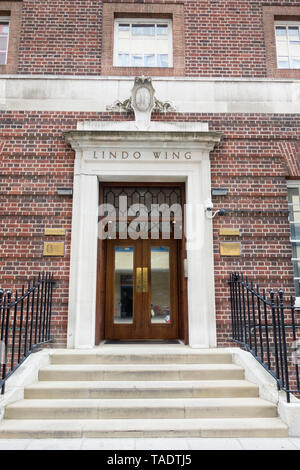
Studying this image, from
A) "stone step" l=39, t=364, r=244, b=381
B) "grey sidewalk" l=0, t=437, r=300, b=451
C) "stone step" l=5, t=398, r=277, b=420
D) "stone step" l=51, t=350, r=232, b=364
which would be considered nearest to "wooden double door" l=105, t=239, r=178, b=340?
"stone step" l=51, t=350, r=232, b=364

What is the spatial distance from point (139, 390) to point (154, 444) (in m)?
0.92

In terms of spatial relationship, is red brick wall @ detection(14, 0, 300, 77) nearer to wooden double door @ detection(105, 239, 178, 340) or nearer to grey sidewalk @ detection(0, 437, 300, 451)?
wooden double door @ detection(105, 239, 178, 340)

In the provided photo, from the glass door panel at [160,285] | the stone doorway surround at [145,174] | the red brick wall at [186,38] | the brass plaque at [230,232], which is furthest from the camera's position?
the red brick wall at [186,38]

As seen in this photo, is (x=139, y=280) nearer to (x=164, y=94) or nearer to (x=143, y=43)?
(x=164, y=94)

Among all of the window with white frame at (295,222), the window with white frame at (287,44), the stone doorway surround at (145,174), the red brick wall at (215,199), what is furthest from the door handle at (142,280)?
the window with white frame at (287,44)

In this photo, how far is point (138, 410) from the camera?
4.07m

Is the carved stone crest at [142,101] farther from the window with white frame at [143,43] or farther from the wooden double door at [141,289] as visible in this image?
the wooden double door at [141,289]

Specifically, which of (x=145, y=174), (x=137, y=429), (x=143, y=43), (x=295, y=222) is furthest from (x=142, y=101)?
(x=137, y=429)

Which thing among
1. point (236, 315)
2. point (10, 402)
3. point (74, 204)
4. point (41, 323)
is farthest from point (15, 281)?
point (236, 315)

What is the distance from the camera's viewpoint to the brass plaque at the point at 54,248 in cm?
625

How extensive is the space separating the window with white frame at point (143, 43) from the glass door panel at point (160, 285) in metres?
3.99

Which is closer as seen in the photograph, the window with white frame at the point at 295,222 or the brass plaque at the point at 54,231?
the brass plaque at the point at 54,231

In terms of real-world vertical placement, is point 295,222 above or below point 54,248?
above

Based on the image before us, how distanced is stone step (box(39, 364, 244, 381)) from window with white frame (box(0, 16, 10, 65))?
→ 635 cm
